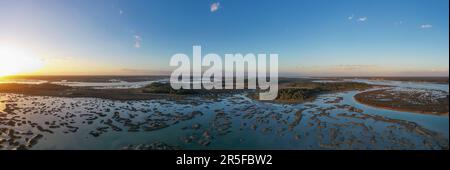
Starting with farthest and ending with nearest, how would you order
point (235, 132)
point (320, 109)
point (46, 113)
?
point (320, 109)
point (46, 113)
point (235, 132)

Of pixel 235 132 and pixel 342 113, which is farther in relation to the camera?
pixel 342 113
